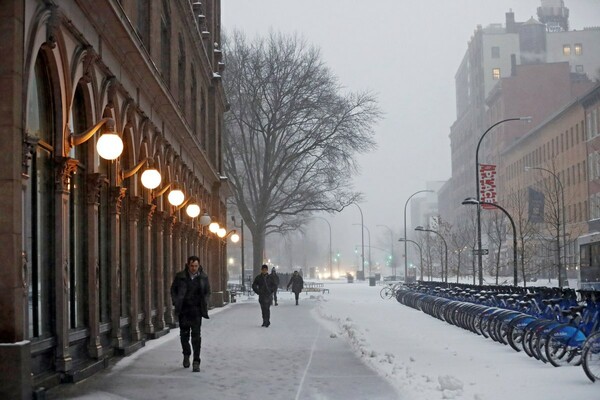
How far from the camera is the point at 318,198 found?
54344 mm

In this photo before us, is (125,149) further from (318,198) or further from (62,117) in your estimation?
(318,198)

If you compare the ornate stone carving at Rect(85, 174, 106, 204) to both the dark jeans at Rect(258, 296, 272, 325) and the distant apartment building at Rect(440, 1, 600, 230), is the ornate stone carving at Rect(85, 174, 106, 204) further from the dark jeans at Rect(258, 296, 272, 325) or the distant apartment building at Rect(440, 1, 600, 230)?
the distant apartment building at Rect(440, 1, 600, 230)

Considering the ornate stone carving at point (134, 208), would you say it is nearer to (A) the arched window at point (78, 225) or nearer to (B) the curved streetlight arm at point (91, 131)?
(A) the arched window at point (78, 225)

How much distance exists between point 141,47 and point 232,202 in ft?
139

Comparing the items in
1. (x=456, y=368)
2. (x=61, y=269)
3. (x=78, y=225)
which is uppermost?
(x=78, y=225)

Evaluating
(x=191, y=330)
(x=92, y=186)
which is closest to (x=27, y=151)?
(x=92, y=186)

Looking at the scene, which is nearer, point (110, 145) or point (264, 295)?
point (110, 145)

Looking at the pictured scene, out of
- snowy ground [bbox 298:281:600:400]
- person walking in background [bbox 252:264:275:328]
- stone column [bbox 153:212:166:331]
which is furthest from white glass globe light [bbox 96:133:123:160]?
person walking in background [bbox 252:264:275:328]

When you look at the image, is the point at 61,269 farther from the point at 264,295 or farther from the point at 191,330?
the point at 264,295

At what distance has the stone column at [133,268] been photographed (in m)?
18.3

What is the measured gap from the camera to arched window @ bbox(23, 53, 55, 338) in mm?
11547

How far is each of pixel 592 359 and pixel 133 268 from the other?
9458 millimetres

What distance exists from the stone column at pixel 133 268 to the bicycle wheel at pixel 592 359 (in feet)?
A: 29.9

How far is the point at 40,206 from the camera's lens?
12062mm
